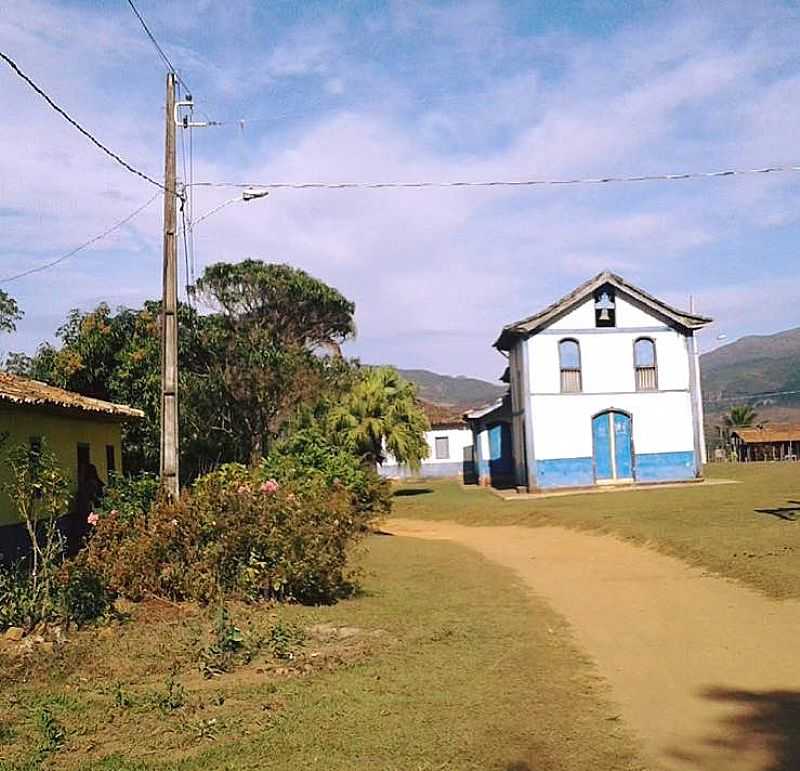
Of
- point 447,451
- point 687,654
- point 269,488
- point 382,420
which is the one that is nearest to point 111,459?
point 269,488

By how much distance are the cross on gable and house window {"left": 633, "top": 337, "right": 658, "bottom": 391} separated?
4.76 ft

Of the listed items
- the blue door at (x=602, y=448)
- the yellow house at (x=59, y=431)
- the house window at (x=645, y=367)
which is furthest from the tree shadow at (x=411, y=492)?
the yellow house at (x=59, y=431)

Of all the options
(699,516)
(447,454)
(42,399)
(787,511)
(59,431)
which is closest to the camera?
(42,399)

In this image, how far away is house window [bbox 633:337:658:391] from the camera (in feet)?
112

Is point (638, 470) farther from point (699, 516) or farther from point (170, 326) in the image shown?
point (170, 326)

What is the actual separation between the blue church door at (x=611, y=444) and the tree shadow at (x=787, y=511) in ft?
40.1

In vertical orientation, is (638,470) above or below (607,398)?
below

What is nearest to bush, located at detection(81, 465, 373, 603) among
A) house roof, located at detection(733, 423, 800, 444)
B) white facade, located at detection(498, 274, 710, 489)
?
white facade, located at detection(498, 274, 710, 489)

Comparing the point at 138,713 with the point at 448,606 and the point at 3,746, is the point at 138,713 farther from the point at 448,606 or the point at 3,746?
the point at 448,606

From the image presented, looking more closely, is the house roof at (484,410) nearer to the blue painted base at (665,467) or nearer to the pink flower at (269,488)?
the blue painted base at (665,467)

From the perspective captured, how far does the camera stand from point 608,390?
1331 inches

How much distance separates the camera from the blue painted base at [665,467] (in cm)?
3400

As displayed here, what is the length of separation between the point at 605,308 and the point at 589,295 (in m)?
0.82

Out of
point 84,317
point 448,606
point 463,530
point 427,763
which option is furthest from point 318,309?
point 427,763
